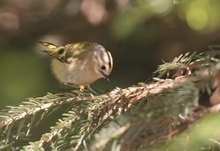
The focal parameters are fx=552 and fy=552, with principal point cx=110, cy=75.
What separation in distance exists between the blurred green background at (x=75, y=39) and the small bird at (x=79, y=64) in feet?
1.59

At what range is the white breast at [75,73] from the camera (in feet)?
6.10

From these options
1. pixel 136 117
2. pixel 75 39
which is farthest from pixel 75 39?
pixel 136 117

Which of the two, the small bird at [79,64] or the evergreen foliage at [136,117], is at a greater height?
the small bird at [79,64]

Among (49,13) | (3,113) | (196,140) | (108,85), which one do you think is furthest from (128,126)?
(49,13)

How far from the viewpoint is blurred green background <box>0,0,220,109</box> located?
263 cm

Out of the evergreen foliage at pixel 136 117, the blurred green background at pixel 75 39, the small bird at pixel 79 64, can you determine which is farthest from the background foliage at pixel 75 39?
the evergreen foliage at pixel 136 117

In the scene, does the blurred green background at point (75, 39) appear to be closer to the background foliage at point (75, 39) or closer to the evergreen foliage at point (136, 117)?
the background foliage at point (75, 39)

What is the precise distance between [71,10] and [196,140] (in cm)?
226

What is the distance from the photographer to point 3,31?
307 cm

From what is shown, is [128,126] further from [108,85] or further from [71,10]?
[71,10]

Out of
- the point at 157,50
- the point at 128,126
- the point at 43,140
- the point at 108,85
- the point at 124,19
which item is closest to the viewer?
the point at 128,126

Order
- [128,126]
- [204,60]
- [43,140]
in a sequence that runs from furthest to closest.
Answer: [43,140], [204,60], [128,126]

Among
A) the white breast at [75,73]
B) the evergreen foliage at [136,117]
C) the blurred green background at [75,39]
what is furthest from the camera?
the blurred green background at [75,39]

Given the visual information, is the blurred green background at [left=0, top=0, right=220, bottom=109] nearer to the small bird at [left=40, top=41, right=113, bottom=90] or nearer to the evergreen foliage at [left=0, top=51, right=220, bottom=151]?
the small bird at [left=40, top=41, right=113, bottom=90]
